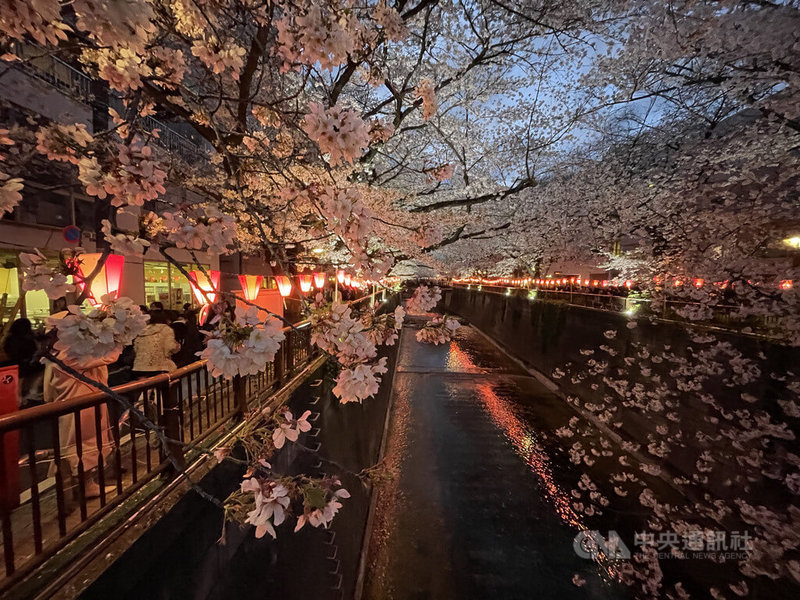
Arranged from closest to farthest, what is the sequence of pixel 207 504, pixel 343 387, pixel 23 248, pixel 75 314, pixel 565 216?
pixel 75 314 → pixel 343 387 → pixel 207 504 → pixel 23 248 → pixel 565 216

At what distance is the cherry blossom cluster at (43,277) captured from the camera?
1.74 m

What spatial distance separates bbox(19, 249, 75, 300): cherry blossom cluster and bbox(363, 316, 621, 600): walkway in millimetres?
5464

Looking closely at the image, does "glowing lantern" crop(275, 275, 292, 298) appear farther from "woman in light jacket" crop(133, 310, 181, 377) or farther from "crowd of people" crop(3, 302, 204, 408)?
"woman in light jacket" crop(133, 310, 181, 377)

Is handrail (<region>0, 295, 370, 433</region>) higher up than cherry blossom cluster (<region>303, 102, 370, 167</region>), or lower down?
lower down

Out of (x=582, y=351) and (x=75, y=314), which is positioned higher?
(x=75, y=314)

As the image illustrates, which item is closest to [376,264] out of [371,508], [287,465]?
[287,465]

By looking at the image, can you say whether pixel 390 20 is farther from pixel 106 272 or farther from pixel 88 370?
pixel 106 272

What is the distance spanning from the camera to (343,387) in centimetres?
223

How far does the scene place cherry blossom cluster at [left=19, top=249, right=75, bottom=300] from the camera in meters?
1.74

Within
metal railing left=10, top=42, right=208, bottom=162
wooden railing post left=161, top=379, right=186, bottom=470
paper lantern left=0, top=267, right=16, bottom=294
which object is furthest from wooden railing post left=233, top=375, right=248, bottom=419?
paper lantern left=0, top=267, right=16, bottom=294

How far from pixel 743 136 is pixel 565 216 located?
452 inches

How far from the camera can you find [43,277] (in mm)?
1760

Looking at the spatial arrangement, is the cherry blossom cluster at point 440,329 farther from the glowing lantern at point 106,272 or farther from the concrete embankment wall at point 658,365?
the concrete embankment wall at point 658,365

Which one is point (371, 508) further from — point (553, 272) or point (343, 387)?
point (553, 272)
